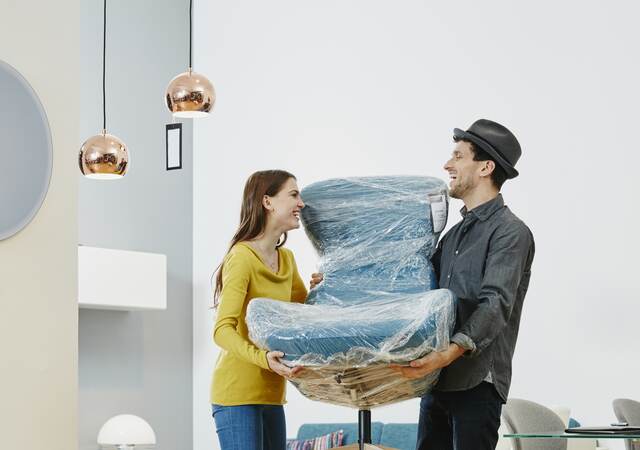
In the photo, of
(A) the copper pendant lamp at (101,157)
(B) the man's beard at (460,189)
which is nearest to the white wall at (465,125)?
(A) the copper pendant lamp at (101,157)

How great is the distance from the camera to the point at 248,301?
2.71 m

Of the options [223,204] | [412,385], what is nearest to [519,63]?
[223,204]

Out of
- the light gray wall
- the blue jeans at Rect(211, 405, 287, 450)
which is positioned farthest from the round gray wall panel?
the light gray wall

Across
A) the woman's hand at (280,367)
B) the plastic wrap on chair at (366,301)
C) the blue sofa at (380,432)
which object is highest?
the plastic wrap on chair at (366,301)

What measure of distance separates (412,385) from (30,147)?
1.52 metres

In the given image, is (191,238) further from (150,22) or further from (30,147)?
(30,147)

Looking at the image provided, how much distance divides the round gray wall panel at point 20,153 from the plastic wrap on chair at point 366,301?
921 millimetres

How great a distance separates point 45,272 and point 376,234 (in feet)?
3.71

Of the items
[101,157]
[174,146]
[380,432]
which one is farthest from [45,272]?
A: [380,432]

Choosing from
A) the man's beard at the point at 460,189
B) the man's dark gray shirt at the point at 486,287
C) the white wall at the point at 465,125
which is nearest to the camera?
the man's dark gray shirt at the point at 486,287

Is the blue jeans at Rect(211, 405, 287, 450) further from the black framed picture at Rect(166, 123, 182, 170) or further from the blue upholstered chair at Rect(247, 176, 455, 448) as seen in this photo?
the black framed picture at Rect(166, 123, 182, 170)

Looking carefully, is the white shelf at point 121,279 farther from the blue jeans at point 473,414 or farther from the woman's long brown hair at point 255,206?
the blue jeans at point 473,414

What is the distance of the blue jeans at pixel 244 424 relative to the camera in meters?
2.66

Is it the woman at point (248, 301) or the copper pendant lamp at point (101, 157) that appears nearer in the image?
the woman at point (248, 301)
